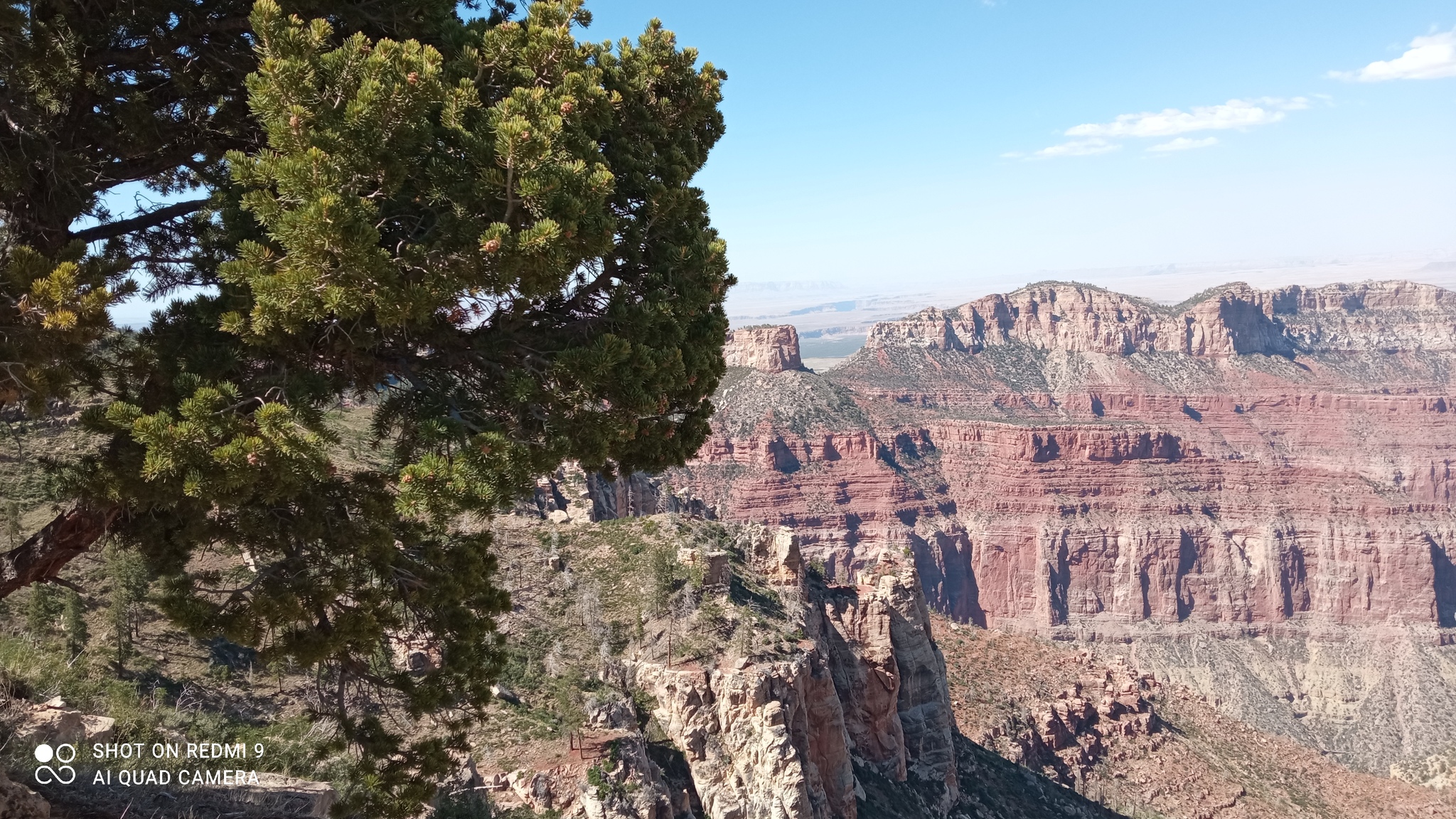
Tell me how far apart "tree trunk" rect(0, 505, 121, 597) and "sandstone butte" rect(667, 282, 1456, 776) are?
96441 mm

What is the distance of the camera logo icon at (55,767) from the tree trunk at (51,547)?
254cm

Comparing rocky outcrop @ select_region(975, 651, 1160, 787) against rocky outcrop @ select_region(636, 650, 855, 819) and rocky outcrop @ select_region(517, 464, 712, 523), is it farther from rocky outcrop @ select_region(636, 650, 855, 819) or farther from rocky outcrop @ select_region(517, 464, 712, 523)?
rocky outcrop @ select_region(636, 650, 855, 819)

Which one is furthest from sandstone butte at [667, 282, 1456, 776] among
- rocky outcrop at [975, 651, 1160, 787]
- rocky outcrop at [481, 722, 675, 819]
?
rocky outcrop at [481, 722, 675, 819]

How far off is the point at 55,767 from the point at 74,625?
10.7 meters

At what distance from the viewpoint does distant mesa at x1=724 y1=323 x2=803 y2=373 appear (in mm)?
131375

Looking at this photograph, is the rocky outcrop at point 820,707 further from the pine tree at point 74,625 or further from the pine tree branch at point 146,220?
the pine tree branch at point 146,220

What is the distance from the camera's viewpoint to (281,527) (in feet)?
30.1

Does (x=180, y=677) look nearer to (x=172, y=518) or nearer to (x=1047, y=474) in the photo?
(x=172, y=518)

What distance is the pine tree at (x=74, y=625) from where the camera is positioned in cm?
1847

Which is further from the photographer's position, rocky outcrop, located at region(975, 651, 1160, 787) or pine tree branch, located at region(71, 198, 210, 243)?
rocky outcrop, located at region(975, 651, 1160, 787)

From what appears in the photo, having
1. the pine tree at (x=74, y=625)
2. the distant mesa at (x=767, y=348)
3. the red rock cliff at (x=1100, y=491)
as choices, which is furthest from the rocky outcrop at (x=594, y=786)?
the distant mesa at (x=767, y=348)

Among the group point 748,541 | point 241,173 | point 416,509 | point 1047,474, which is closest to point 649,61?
point 241,173

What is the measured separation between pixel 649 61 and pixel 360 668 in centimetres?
819

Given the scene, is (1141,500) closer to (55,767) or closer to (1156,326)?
(1156,326)
